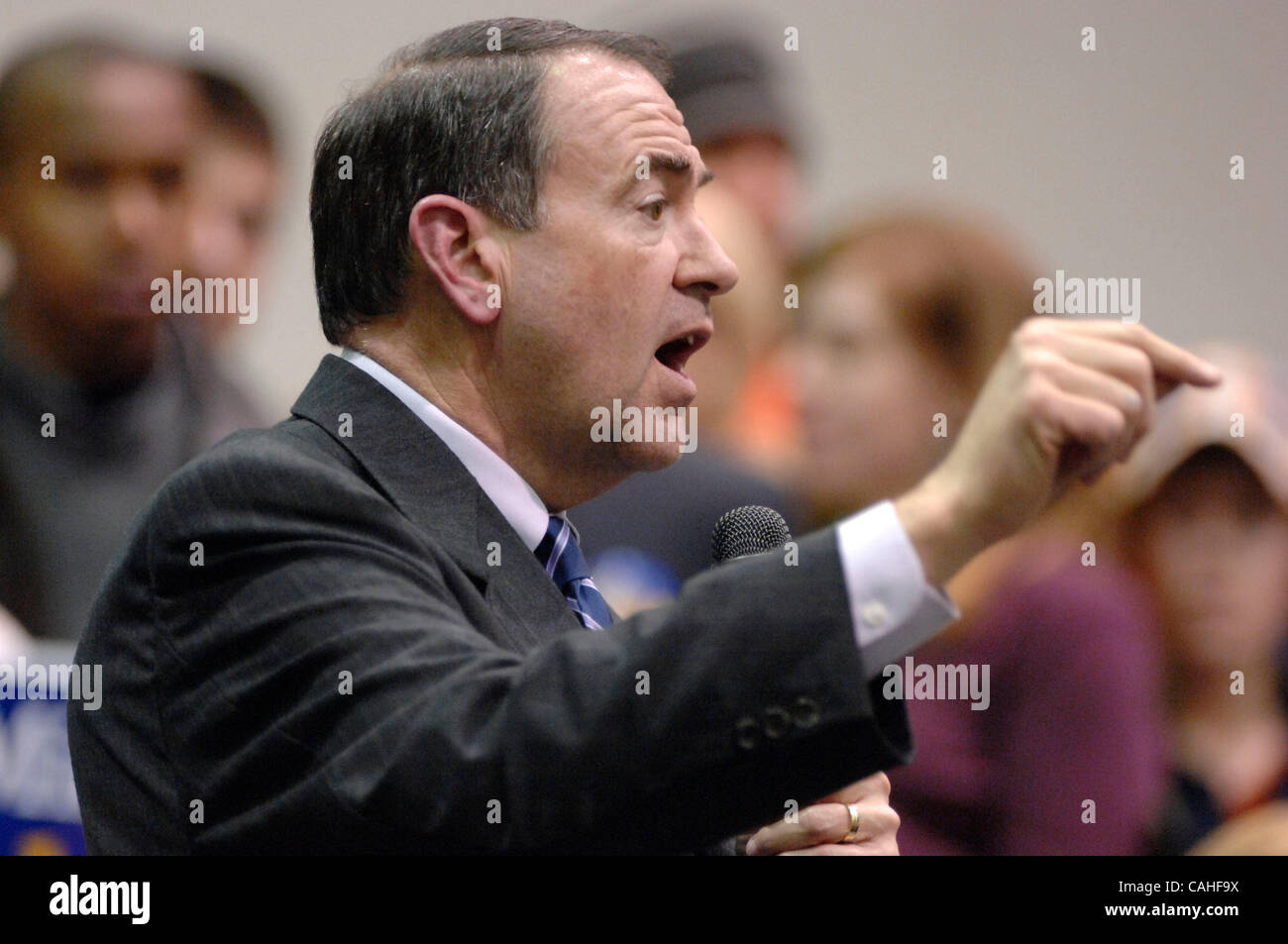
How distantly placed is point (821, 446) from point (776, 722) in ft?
6.39

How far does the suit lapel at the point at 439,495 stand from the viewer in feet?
5.45

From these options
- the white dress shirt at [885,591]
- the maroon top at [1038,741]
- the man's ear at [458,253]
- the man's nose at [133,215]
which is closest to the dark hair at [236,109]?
the man's nose at [133,215]

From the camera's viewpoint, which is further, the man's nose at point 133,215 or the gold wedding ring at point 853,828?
the man's nose at point 133,215

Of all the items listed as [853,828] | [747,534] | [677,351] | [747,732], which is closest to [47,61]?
[677,351]

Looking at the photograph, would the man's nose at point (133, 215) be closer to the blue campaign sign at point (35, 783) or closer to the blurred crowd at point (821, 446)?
the blurred crowd at point (821, 446)

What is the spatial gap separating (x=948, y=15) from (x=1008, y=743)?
2884 millimetres

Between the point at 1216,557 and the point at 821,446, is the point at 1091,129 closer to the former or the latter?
the point at 1216,557

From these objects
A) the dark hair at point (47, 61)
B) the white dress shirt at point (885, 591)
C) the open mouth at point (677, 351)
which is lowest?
the white dress shirt at point (885, 591)

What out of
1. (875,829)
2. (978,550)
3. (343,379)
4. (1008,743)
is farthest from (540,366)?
(1008,743)

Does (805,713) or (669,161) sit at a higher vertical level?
(669,161)

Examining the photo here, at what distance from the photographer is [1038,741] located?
287 cm

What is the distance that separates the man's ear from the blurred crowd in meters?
1.10

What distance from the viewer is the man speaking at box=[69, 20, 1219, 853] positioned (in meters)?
1.30

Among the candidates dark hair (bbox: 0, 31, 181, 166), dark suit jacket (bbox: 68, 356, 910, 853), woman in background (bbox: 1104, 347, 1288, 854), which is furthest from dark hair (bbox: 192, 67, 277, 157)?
dark suit jacket (bbox: 68, 356, 910, 853)
